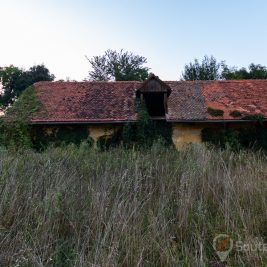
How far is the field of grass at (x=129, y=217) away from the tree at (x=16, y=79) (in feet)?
105

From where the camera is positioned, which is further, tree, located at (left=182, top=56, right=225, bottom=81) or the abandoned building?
tree, located at (left=182, top=56, right=225, bottom=81)

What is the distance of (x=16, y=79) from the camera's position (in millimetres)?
34969

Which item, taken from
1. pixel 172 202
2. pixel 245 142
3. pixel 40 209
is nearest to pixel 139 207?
pixel 172 202

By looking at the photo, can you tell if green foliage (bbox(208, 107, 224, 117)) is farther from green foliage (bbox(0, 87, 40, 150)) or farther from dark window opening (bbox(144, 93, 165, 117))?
green foliage (bbox(0, 87, 40, 150))

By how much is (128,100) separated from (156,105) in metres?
1.91

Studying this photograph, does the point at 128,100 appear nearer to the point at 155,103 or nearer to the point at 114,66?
the point at 155,103

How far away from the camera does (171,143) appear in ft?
53.8

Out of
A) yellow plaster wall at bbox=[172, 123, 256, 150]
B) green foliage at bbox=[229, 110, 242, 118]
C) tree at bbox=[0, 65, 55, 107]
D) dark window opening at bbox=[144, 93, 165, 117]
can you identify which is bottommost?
yellow plaster wall at bbox=[172, 123, 256, 150]

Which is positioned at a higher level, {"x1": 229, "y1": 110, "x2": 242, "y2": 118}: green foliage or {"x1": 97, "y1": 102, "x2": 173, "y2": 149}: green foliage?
{"x1": 229, "y1": 110, "x2": 242, "y2": 118}: green foliage

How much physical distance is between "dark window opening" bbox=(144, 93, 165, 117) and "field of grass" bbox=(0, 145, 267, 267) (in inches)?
526

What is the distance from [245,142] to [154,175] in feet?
42.0

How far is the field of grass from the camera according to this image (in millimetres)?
2934

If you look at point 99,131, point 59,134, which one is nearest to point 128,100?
point 99,131

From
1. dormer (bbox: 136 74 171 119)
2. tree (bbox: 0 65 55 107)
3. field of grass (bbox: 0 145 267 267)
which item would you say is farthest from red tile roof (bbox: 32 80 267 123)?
tree (bbox: 0 65 55 107)
